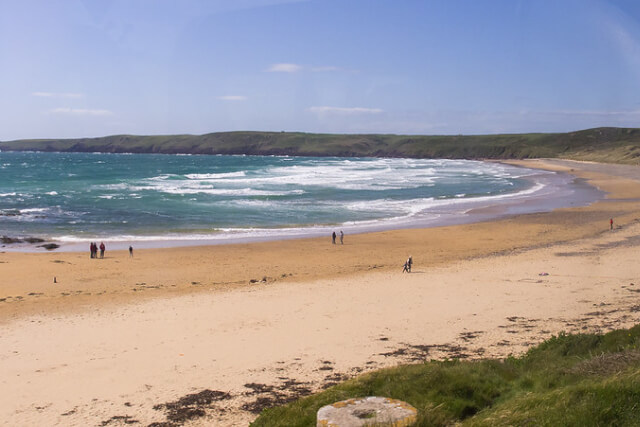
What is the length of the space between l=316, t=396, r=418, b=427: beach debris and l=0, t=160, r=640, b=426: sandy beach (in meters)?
3.07

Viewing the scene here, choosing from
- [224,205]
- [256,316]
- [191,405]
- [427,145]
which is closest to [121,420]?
[191,405]

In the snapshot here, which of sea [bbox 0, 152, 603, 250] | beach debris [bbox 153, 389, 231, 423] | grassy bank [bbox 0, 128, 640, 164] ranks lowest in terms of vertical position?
beach debris [bbox 153, 389, 231, 423]

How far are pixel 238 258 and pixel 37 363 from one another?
13093 mm

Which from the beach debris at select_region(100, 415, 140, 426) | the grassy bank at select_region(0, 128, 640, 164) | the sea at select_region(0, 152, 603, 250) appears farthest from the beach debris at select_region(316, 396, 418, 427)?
the grassy bank at select_region(0, 128, 640, 164)

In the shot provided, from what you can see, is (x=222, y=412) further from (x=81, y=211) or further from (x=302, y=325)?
(x=81, y=211)

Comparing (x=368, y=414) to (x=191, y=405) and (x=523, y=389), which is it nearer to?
(x=523, y=389)

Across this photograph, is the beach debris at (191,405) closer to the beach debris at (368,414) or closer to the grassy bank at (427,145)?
the beach debris at (368,414)

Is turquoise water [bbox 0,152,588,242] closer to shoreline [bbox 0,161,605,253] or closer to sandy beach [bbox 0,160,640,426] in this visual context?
shoreline [bbox 0,161,605,253]

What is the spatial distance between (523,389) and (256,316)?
8544mm

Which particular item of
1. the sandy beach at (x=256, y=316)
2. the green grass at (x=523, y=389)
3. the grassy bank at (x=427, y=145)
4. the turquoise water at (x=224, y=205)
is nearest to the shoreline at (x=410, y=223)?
the turquoise water at (x=224, y=205)

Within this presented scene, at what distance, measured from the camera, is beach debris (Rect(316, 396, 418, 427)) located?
5.69 m

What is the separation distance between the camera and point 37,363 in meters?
11.5

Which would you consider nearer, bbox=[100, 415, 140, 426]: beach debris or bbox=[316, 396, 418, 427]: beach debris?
bbox=[316, 396, 418, 427]: beach debris

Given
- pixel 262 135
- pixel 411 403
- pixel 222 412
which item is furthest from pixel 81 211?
pixel 262 135
